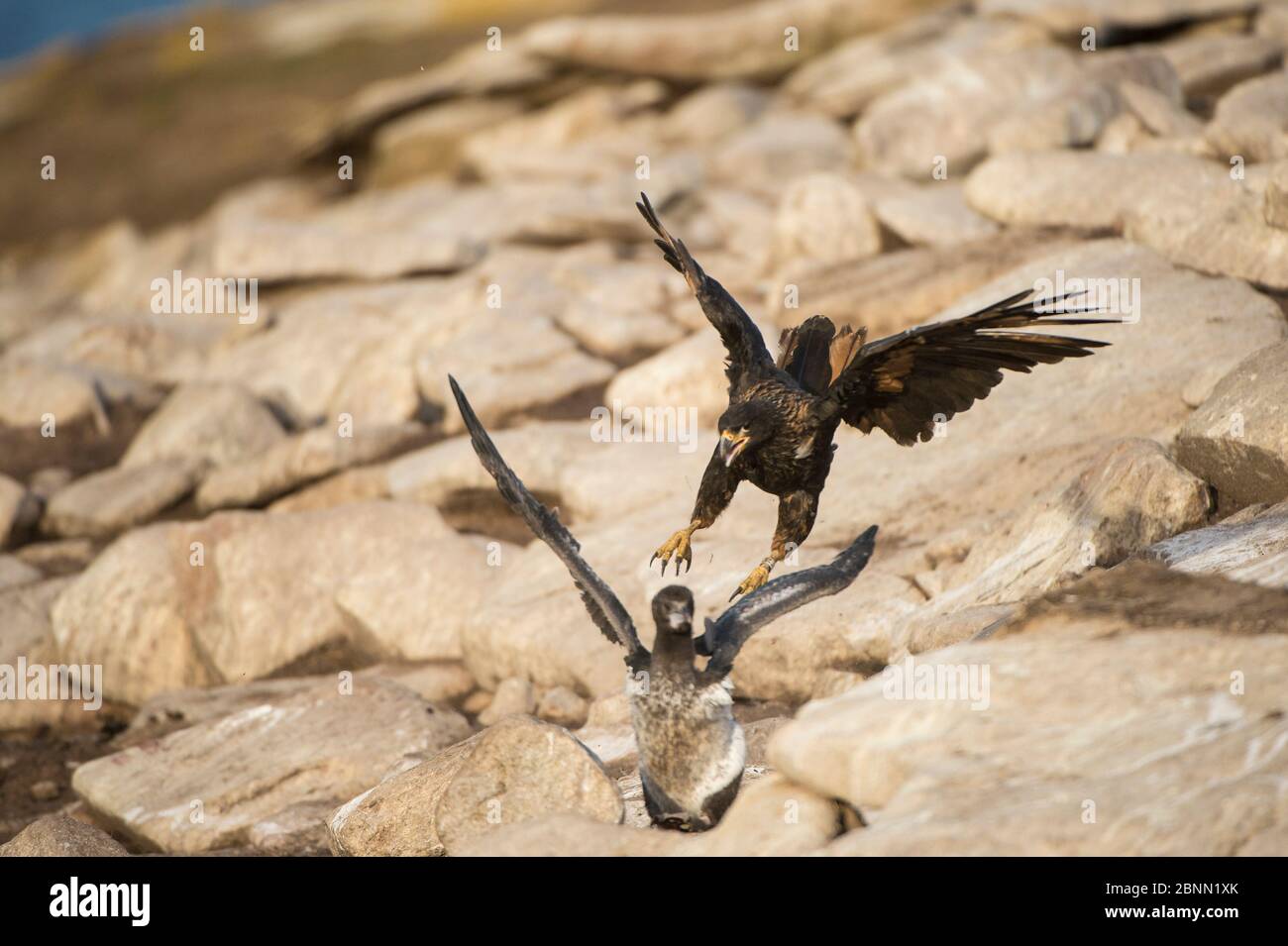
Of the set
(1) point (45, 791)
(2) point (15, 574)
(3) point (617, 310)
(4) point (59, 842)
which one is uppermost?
(3) point (617, 310)

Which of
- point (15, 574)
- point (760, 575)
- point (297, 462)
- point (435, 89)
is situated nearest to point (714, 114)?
point (435, 89)

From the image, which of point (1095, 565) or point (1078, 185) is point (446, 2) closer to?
point (1078, 185)

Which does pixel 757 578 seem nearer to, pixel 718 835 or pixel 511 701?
pixel 718 835

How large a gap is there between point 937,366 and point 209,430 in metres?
9.98

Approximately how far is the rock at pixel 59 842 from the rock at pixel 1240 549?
6.03m

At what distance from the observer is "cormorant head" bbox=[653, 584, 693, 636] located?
6246 millimetres

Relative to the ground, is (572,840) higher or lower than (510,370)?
lower

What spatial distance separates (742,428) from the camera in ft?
23.8

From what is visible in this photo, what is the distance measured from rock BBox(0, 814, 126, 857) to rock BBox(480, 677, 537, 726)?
2817 millimetres

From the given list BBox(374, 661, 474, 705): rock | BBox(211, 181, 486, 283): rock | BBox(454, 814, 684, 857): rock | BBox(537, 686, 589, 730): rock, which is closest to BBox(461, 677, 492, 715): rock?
BBox(374, 661, 474, 705): rock

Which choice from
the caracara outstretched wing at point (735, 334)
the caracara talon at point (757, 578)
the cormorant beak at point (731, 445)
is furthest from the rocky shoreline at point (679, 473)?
the caracara outstretched wing at point (735, 334)

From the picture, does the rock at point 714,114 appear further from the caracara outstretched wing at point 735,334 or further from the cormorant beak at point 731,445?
the cormorant beak at point 731,445

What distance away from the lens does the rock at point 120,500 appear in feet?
47.6

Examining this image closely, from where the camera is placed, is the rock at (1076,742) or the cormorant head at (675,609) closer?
the rock at (1076,742)
